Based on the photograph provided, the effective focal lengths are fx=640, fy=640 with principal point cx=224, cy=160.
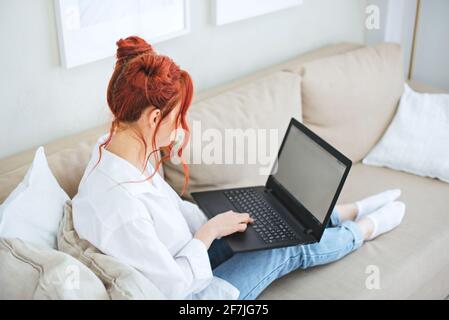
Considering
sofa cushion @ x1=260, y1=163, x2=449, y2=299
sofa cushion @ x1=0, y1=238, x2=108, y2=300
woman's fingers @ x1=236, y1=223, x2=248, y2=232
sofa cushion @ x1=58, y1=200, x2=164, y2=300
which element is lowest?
sofa cushion @ x1=260, y1=163, x2=449, y2=299

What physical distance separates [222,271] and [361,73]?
3.65 feet

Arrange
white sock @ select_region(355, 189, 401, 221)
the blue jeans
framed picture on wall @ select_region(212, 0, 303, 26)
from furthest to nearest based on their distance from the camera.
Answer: framed picture on wall @ select_region(212, 0, 303, 26), white sock @ select_region(355, 189, 401, 221), the blue jeans

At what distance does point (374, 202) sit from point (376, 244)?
7.7 inches

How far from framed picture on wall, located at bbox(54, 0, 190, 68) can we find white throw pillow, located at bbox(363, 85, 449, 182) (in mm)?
895

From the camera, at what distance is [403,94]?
2.56 m

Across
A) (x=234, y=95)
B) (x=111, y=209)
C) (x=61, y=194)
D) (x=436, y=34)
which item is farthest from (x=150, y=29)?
(x=436, y=34)

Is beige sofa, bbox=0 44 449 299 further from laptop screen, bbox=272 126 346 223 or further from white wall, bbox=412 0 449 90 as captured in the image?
white wall, bbox=412 0 449 90

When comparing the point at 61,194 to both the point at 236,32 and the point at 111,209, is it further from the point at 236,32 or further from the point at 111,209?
the point at 236,32

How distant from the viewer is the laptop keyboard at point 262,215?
1.77 meters

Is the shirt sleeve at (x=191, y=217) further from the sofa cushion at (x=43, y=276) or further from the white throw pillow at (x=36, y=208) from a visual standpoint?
the sofa cushion at (x=43, y=276)

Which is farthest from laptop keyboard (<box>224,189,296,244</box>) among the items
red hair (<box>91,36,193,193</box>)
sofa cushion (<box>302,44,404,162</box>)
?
sofa cushion (<box>302,44,404,162</box>)

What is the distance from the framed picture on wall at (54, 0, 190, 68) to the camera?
6.30ft

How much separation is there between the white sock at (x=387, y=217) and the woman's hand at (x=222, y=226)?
0.46 m
